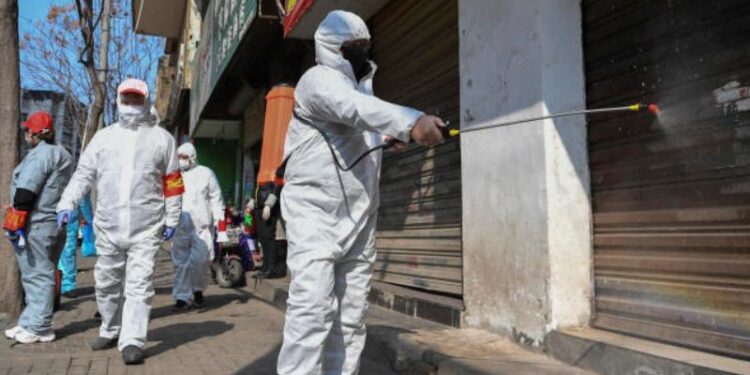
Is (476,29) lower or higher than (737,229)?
higher

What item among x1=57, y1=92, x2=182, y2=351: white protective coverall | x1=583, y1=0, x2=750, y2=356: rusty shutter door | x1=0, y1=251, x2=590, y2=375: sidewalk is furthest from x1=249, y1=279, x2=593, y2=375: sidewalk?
x1=57, y1=92, x2=182, y2=351: white protective coverall

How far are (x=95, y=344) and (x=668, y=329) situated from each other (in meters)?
3.91

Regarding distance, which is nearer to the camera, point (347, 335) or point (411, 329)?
point (347, 335)

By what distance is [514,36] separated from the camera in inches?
165

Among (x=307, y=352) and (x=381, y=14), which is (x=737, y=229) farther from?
(x=381, y=14)

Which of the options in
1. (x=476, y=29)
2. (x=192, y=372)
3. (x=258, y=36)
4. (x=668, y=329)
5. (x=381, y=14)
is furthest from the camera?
(x=258, y=36)

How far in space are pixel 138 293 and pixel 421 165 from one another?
2.87 metres

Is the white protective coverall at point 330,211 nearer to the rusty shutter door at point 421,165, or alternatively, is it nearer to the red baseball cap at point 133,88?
the red baseball cap at point 133,88

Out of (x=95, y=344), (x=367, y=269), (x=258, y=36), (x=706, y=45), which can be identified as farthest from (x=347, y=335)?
(x=258, y=36)

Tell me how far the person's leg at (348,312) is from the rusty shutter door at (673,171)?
1609 mm

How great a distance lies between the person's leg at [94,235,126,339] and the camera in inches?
181

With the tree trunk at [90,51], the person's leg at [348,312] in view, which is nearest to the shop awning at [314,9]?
the person's leg at [348,312]

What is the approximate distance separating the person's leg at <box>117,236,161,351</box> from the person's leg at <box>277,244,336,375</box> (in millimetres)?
2036

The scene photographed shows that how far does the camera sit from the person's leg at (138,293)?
173 inches
